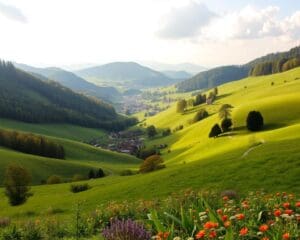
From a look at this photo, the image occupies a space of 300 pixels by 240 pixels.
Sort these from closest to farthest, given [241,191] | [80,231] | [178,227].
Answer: [178,227] → [80,231] → [241,191]

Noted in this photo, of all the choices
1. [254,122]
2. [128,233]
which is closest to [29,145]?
[254,122]

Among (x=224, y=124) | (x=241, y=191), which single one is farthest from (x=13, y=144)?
(x=241, y=191)

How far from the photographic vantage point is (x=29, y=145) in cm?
15475

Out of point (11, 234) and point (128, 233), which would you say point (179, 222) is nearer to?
point (128, 233)

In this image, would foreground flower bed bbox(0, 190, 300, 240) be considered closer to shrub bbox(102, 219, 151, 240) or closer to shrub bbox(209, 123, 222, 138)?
shrub bbox(102, 219, 151, 240)

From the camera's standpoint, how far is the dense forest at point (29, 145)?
6043 inches

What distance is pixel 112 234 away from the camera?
9859 millimetres

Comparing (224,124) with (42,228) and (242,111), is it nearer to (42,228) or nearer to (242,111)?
(242,111)

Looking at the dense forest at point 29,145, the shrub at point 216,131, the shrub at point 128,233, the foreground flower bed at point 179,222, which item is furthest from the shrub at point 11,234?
the dense forest at point 29,145

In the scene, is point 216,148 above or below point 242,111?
below

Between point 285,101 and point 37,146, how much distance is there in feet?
286

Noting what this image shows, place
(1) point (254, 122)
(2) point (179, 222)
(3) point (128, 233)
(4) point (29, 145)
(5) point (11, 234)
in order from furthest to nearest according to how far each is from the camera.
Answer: (4) point (29, 145), (1) point (254, 122), (5) point (11, 234), (2) point (179, 222), (3) point (128, 233)

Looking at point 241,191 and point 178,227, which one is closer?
point 178,227

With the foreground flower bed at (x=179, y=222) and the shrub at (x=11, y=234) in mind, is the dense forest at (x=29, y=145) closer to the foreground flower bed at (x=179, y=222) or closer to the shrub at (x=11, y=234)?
the foreground flower bed at (x=179, y=222)
